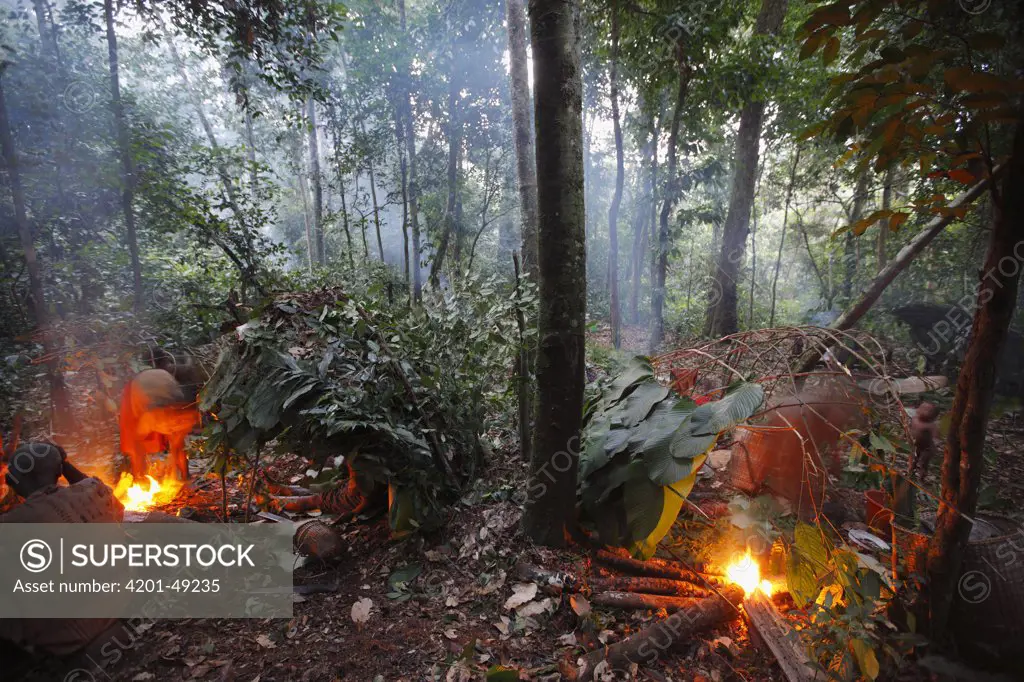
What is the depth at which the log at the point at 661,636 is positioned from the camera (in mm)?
2311

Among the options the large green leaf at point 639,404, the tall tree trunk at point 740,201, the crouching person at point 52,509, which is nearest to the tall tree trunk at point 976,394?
the large green leaf at point 639,404

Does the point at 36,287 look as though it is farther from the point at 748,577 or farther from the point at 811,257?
the point at 811,257

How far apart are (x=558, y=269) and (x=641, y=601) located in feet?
6.80

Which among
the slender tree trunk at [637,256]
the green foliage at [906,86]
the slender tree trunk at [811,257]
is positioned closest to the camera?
the green foliage at [906,86]

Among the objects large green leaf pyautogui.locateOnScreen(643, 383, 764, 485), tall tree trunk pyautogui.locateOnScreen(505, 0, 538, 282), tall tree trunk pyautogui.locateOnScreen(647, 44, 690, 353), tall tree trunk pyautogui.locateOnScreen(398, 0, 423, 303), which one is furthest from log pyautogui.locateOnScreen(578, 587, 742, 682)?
tall tree trunk pyautogui.locateOnScreen(398, 0, 423, 303)

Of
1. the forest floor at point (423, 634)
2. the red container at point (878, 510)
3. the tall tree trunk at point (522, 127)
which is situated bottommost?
the forest floor at point (423, 634)

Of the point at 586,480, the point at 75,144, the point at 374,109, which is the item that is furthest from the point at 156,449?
the point at 374,109

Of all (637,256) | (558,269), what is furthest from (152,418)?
(637,256)

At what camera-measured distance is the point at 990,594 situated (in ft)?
6.82

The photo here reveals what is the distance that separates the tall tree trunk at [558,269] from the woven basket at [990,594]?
1.75 metres

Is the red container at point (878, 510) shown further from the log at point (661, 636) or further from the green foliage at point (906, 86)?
the green foliage at point (906, 86)

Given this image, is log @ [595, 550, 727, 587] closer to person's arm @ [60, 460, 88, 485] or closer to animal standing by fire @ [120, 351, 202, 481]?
animal standing by fire @ [120, 351, 202, 481]

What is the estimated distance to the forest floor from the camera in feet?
7.71

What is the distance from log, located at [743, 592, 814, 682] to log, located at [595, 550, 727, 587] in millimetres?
228
